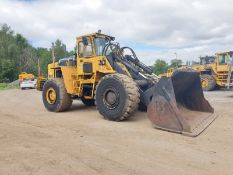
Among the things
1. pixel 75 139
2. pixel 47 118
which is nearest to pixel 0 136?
pixel 75 139

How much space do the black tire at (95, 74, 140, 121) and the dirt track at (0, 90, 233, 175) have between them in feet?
0.94

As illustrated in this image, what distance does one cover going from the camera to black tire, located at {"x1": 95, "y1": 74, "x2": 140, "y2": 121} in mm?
7066

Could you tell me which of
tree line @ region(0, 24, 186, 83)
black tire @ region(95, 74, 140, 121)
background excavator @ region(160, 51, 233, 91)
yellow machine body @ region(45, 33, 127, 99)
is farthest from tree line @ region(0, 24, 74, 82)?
black tire @ region(95, 74, 140, 121)

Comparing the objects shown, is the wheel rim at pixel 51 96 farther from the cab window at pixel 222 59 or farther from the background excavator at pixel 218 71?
the cab window at pixel 222 59

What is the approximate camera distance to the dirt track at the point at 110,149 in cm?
407

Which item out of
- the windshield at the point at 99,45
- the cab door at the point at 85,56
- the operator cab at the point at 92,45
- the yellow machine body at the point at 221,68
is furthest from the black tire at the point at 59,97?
the yellow machine body at the point at 221,68

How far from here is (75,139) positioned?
18.6ft

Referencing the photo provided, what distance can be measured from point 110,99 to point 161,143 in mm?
2544

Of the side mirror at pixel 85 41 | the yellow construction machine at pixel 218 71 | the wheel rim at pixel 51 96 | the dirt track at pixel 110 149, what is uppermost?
the side mirror at pixel 85 41

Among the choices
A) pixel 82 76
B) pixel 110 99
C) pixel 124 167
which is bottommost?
pixel 124 167

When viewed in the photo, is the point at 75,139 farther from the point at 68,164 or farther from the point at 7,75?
the point at 7,75

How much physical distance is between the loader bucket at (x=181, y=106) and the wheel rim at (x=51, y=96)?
405 centimetres

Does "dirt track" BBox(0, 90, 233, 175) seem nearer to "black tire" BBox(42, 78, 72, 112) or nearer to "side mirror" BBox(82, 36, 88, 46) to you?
"black tire" BBox(42, 78, 72, 112)

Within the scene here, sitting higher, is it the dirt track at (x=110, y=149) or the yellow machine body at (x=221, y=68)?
the yellow machine body at (x=221, y=68)
